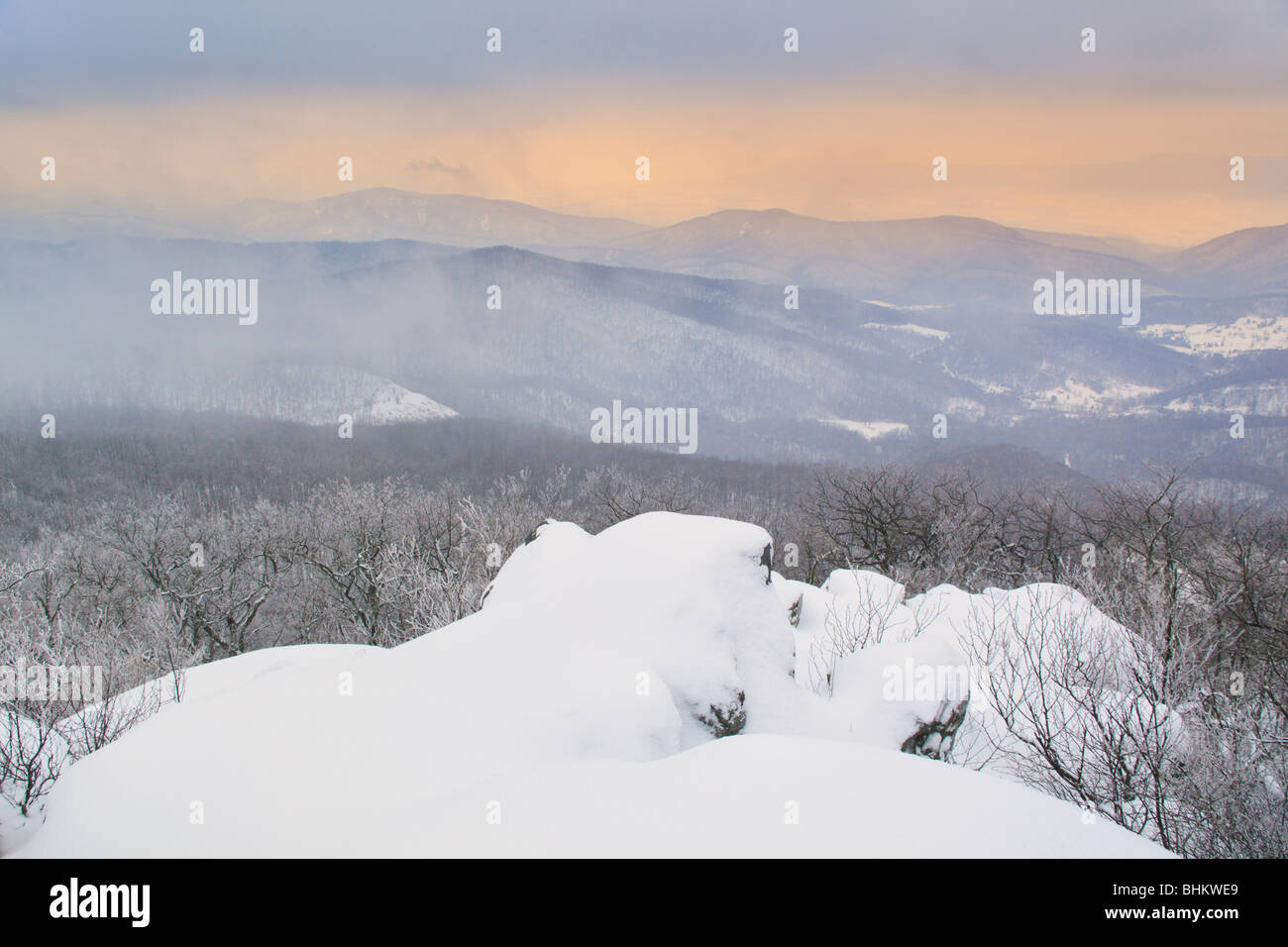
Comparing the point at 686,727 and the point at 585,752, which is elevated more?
the point at 585,752

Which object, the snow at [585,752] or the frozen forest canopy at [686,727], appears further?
the frozen forest canopy at [686,727]

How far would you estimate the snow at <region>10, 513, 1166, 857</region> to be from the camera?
5254 millimetres

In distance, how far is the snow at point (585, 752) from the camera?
5254 mm

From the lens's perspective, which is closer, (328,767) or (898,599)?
(328,767)

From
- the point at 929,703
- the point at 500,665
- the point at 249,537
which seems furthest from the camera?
the point at 249,537

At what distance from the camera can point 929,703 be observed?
34.9ft

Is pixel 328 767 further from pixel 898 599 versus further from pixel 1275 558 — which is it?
pixel 1275 558

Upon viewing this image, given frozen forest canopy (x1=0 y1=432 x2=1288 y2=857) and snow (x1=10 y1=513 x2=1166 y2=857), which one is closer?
snow (x1=10 y1=513 x2=1166 y2=857)

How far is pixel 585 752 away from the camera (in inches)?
293

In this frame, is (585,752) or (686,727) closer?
(585,752)
